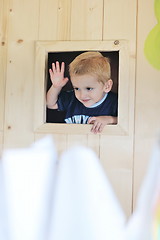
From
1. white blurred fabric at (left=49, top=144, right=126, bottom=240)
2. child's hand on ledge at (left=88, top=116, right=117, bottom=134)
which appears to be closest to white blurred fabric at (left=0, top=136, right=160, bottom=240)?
white blurred fabric at (left=49, top=144, right=126, bottom=240)

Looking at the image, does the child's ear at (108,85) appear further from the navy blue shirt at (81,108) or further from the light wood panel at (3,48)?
the light wood panel at (3,48)

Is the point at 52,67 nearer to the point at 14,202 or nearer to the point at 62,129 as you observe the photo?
the point at 62,129

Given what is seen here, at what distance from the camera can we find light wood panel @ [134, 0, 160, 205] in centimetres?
150

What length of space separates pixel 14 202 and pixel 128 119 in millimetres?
1081

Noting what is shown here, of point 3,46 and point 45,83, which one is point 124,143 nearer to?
point 45,83

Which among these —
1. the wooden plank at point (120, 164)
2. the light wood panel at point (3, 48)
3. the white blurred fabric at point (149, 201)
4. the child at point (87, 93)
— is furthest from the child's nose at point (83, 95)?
the white blurred fabric at point (149, 201)

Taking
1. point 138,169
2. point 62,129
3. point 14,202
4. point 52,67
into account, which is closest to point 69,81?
point 52,67

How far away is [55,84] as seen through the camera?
156cm

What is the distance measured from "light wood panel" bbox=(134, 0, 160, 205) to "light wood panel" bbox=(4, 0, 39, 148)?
1.60 ft

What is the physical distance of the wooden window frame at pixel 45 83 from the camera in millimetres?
1509

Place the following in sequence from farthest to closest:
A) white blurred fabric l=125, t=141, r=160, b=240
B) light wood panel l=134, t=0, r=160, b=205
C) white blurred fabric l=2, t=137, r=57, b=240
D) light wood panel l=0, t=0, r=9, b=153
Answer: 1. light wood panel l=0, t=0, r=9, b=153
2. light wood panel l=134, t=0, r=160, b=205
3. white blurred fabric l=2, t=137, r=57, b=240
4. white blurred fabric l=125, t=141, r=160, b=240

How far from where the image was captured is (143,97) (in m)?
1.51

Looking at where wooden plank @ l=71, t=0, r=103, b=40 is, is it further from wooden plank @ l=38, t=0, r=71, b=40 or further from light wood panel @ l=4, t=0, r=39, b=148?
light wood panel @ l=4, t=0, r=39, b=148

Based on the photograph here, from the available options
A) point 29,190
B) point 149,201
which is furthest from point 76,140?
point 149,201
